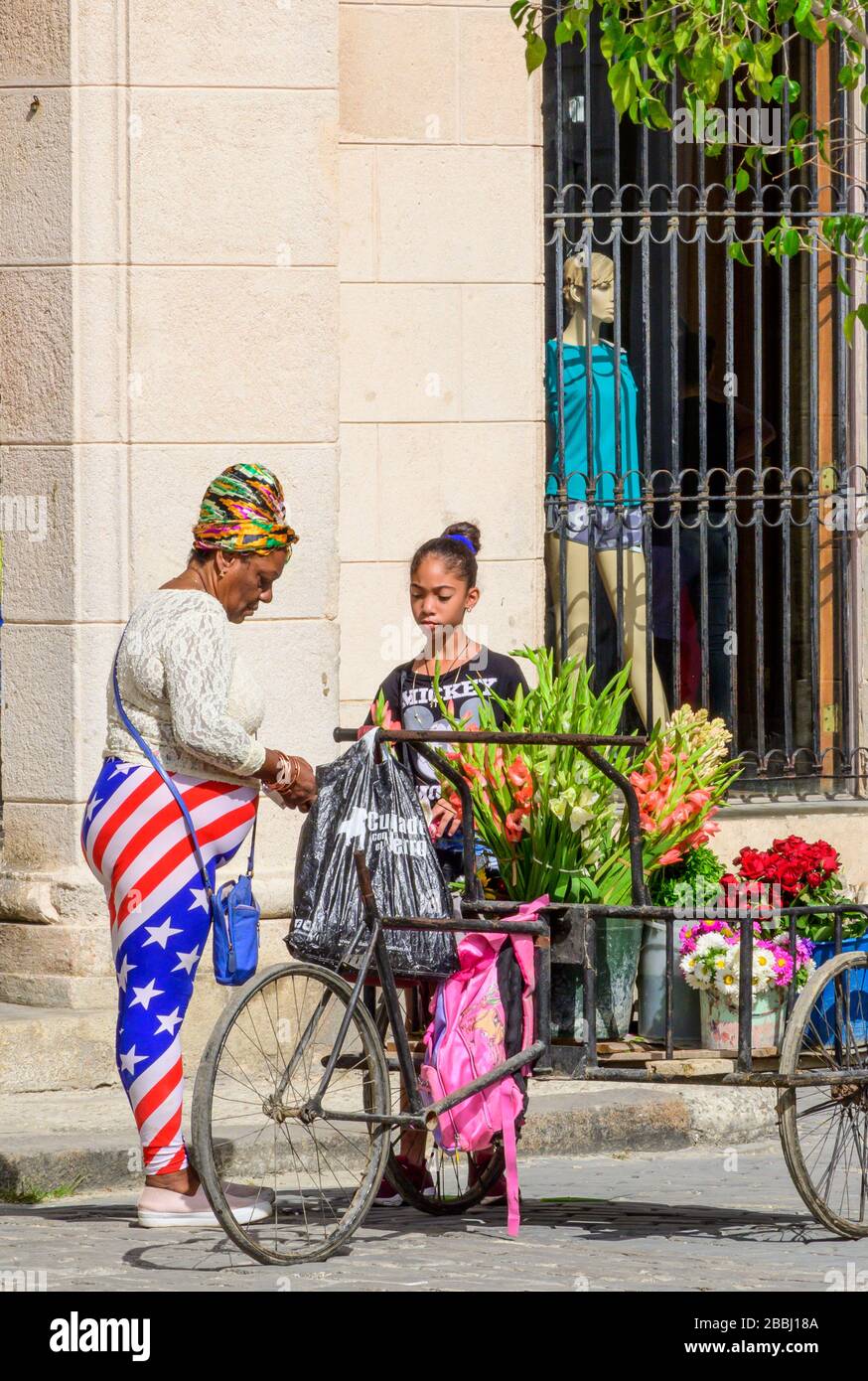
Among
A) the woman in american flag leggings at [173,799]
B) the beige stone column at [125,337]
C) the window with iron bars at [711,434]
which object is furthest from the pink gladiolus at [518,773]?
the window with iron bars at [711,434]

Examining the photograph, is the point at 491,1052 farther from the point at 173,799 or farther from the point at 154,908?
the point at 173,799

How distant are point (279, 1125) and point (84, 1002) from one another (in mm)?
2538

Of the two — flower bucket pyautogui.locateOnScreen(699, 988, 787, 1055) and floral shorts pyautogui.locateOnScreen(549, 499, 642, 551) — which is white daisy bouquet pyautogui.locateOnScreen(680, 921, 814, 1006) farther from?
floral shorts pyautogui.locateOnScreen(549, 499, 642, 551)

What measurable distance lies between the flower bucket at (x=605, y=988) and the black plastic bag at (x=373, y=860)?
287 mm

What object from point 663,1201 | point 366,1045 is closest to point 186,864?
point 366,1045

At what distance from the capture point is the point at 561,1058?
560cm

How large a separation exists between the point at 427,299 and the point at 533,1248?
4.05 metres

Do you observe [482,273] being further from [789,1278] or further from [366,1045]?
[789,1278]

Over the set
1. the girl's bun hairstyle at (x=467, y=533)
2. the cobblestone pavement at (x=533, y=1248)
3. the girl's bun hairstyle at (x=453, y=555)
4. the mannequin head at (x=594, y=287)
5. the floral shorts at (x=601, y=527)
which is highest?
the mannequin head at (x=594, y=287)

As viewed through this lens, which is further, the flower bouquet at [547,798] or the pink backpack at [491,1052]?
the flower bouquet at [547,798]

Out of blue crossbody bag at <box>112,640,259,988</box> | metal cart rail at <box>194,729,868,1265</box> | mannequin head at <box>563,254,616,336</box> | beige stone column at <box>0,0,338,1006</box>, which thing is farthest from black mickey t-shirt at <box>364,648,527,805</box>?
mannequin head at <box>563,254,616,336</box>

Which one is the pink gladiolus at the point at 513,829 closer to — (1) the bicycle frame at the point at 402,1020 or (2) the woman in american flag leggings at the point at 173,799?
(1) the bicycle frame at the point at 402,1020

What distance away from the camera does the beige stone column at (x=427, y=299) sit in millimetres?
8453

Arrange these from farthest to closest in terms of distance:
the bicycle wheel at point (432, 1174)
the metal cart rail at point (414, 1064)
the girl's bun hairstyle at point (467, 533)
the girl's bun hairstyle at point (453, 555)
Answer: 1. the girl's bun hairstyle at point (467, 533)
2. the girl's bun hairstyle at point (453, 555)
3. the bicycle wheel at point (432, 1174)
4. the metal cart rail at point (414, 1064)
